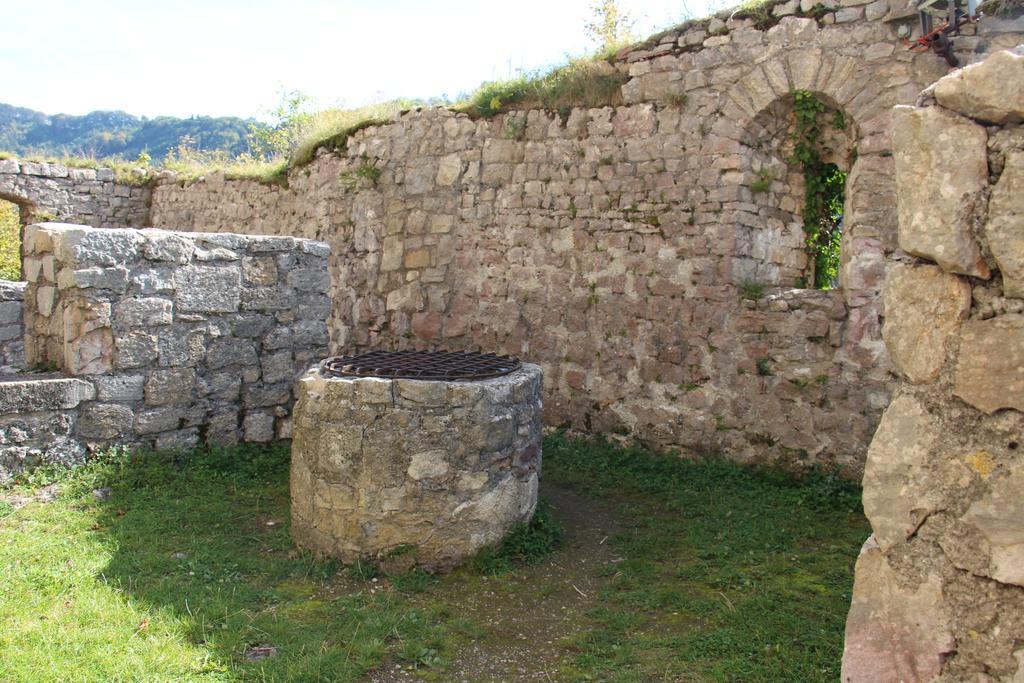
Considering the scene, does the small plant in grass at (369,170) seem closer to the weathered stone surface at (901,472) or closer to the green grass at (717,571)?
the green grass at (717,571)

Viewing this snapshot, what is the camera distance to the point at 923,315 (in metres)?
2.08

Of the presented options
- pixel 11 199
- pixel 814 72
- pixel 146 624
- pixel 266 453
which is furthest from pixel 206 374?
pixel 11 199

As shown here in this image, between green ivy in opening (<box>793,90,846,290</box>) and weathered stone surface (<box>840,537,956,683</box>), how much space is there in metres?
4.98

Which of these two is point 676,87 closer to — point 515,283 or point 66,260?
point 515,283

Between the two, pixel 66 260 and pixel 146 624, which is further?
pixel 66 260

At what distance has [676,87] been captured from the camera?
6855 mm

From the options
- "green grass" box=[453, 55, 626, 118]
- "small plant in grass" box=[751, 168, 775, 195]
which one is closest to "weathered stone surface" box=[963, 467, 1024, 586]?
"small plant in grass" box=[751, 168, 775, 195]

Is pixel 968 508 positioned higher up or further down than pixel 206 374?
higher up

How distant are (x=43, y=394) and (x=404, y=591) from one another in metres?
2.95

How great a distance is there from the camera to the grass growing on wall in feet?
47.1

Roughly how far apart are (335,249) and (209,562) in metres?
5.81

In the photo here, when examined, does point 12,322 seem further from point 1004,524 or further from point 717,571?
point 1004,524

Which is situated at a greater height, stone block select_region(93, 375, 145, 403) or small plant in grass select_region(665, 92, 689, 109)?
small plant in grass select_region(665, 92, 689, 109)

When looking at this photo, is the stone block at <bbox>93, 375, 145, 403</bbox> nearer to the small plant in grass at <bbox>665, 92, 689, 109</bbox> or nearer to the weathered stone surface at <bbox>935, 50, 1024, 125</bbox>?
the small plant in grass at <bbox>665, 92, 689, 109</bbox>
